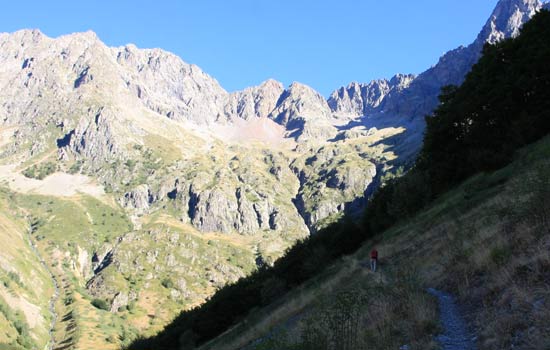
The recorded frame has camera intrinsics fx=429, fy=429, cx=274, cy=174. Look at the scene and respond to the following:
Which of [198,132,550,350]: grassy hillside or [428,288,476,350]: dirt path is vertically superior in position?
[198,132,550,350]: grassy hillside

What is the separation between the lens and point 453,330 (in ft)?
31.9

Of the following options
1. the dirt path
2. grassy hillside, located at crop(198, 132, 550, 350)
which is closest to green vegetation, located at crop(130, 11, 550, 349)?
grassy hillside, located at crop(198, 132, 550, 350)

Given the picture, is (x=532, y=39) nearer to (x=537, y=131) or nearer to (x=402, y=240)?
(x=537, y=131)

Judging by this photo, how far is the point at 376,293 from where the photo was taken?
12.5 meters

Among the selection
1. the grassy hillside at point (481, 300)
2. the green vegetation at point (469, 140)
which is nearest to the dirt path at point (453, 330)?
the grassy hillside at point (481, 300)

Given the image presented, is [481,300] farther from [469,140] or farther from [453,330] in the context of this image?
[469,140]

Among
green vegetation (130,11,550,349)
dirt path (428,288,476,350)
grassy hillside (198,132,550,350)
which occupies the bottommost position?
dirt path (428,288,476,350)

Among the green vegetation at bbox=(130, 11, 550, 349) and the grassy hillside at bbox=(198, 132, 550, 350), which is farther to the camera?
the green vegetation at bbox=(130, 11, 550, 349)

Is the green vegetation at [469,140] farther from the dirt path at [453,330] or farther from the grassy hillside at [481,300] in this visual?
the dirt path at [453,330]

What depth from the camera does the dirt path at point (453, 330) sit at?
8.87 metres

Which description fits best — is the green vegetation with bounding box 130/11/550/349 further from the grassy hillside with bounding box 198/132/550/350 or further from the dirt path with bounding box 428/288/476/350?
the dirt path with bounding box 428/288/476/350

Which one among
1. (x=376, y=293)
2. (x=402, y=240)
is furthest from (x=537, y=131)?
(x=376, y=293)

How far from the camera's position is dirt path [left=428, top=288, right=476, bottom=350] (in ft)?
29.1

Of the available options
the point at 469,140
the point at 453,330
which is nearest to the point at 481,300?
the point at 453,330
